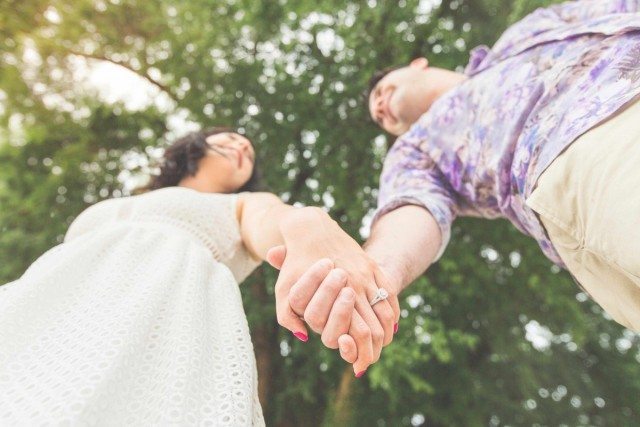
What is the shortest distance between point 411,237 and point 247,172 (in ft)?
4.11

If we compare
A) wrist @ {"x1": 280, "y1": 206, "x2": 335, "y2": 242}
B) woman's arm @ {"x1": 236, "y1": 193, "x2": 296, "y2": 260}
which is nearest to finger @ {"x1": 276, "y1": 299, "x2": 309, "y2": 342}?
wrist @ {"x1": 280, "y1": 206, "x2": 335, "y2": 242}

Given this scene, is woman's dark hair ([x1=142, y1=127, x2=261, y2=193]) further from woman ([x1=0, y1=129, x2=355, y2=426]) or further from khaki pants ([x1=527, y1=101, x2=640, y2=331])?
khaki pants ([x1=527, y1=101, x2=640, y2=331])

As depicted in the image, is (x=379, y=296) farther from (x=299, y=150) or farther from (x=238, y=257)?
(x=299, y=150)

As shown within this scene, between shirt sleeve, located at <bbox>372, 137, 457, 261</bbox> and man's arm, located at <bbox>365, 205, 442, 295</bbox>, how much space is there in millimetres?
30

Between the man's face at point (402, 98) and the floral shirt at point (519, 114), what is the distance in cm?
41

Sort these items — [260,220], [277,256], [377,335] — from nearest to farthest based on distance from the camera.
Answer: [377,335]
[277,256]
[260,220]

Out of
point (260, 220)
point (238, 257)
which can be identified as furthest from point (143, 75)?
point (260, 220)

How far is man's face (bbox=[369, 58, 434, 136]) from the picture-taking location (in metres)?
2.54

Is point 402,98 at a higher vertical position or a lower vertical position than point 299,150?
higher

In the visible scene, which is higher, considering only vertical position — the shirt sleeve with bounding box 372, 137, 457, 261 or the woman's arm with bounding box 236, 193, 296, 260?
the woman's arm with bounding box 236, 193, 296, 260

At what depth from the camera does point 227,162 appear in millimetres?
2395

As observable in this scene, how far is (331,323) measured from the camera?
953mm

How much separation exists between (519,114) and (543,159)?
30 centimetres

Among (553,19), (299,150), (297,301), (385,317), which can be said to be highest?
(553,19)
